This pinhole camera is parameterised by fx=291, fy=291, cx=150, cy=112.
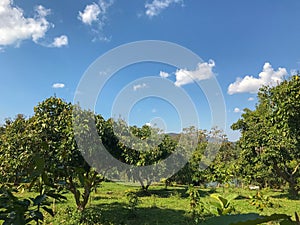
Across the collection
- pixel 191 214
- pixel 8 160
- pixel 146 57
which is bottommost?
pixel 191 214

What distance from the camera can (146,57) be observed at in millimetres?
8891

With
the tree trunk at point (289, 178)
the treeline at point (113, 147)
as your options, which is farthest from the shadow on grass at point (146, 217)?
the tree trunk at point (289, 178)

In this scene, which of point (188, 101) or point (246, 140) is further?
point (246, 140)

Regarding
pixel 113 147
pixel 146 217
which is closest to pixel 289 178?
pixel 146 217

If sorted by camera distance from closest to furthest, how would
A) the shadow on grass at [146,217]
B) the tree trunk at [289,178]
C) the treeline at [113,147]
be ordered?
the treeline at [113,147] → the shadow on grass at [146,217] → the tree trunk at [289,178]

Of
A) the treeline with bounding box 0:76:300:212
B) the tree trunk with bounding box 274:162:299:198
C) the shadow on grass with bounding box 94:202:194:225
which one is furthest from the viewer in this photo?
the tree trunk with bounding box 274:162:299:198

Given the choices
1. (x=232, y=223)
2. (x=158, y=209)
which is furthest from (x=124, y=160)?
(x=232, y=223)

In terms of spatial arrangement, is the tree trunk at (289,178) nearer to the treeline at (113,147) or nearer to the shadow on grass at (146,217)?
the treeline at (113,147)

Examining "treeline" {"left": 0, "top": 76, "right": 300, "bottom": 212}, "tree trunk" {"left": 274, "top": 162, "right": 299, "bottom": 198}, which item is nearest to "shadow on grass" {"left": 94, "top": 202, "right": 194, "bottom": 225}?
"treeline" {"left": 0, "top": 76, "right": 300, "bottom": 212}

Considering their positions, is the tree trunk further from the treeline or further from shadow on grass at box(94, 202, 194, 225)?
shadow on grass at box(94, 202, 194, 225)

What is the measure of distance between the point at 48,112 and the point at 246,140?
1017 centimetres

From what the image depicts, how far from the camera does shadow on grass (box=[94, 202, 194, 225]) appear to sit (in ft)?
26.1

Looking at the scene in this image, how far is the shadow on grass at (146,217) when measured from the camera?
795 cm

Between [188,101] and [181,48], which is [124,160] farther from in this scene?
[181,48]
